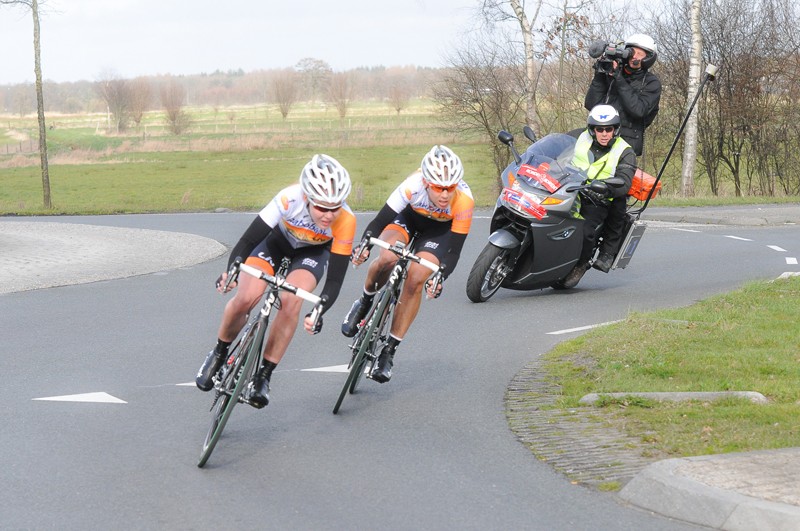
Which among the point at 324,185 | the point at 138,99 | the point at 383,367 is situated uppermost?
the point at 324,185

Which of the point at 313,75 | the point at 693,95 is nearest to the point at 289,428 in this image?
the point at 693,95

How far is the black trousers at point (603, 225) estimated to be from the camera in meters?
12.2

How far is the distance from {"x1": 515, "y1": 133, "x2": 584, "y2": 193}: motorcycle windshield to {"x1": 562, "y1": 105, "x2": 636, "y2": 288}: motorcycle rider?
10 cm

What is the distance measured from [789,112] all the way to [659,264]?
56.3 ft

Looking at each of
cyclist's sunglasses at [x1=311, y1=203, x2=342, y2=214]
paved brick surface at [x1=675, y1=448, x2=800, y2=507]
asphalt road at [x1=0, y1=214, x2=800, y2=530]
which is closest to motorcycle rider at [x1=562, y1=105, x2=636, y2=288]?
asphalt road at [x1=0, y1=214, x2=800, y2=530]

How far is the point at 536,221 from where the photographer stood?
38.2 ft

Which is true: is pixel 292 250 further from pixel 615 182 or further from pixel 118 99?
pixel 118 99

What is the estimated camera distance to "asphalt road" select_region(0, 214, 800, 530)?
5469 mm

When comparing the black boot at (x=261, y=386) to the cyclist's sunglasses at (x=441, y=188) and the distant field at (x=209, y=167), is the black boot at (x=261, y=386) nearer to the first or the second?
the cyclist's sunglasses at (x=441, y=188)

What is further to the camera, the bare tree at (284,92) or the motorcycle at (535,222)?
the bare tree at (284,92)

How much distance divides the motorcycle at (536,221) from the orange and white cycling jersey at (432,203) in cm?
347

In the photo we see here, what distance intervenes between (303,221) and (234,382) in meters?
1.09

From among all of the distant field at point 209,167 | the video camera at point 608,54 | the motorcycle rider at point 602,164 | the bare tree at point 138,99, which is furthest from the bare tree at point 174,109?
the motorcycle rider at point 602,164

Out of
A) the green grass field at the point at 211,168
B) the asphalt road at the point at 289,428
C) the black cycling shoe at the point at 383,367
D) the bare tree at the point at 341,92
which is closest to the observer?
the asphalt road at the point at 289,428
